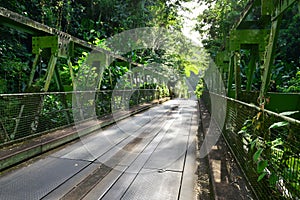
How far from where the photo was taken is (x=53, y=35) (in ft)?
14.0

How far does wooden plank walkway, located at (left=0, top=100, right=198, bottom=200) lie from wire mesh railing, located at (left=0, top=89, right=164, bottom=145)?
2.02ft

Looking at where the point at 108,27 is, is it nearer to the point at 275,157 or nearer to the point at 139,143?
the point at 139,143

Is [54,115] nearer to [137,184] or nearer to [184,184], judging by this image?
[137,184]

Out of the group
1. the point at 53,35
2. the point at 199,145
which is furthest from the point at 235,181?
the point at 53,35

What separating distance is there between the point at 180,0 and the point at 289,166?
1425 cm

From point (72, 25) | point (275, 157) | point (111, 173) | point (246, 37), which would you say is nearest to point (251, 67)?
point (246, 37)

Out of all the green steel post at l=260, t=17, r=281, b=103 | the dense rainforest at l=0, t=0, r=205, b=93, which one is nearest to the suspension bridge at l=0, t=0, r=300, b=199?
the green steel post at l=260, t=17, r=281, b=103

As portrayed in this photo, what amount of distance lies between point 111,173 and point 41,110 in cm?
189

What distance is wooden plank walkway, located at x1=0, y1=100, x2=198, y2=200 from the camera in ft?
7.50

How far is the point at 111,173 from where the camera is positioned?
280cm

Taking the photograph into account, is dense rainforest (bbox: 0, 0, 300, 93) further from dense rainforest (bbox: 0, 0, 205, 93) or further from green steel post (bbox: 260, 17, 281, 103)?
green steel post (bbox: 260, 17, 281, 103)

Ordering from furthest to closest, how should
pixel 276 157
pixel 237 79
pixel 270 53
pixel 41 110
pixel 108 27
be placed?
1. pixel 108 27
2. pixel 41 110
3. pixel 237 79
4. pixel 270 53
5. pixel 276 157

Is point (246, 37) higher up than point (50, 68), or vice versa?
point (246, 37)


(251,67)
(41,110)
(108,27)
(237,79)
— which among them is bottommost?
(41,110)
